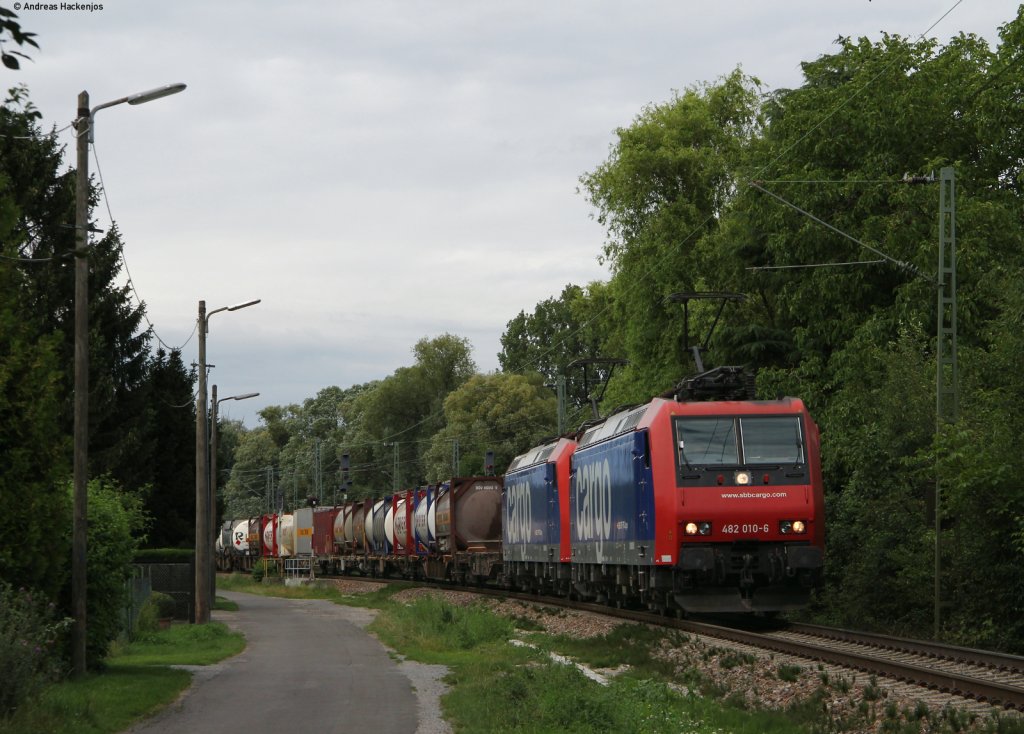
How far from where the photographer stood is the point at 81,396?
19.0m

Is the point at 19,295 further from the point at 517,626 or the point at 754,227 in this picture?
the point at 754,227

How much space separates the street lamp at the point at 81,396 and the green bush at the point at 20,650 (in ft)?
7.32

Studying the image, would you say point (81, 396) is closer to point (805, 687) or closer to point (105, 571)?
point (105, 571)

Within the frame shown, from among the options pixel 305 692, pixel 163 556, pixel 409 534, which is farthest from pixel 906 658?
pixel 409 534

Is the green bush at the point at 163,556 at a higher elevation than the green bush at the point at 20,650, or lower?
higher

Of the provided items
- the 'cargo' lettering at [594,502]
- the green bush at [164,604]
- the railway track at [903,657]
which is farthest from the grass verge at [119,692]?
the green bush at [164,604]

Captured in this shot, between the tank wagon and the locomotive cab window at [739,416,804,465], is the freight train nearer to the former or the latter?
the locomotive cab window at [739,416,804,465]

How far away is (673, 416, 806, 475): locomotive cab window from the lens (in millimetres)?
22578

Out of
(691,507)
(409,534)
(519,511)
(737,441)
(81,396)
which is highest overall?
(81,396)

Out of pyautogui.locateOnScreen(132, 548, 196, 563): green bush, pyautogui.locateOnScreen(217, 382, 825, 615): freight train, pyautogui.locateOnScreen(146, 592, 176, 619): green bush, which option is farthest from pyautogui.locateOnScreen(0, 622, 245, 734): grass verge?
pyautogui.locateOnScreen(132, 548, 196, 563): green bush

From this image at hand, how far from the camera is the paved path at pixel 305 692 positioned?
14492 millimetres

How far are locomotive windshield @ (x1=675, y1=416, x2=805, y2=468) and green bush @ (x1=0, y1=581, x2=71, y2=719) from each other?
10341 millimetres

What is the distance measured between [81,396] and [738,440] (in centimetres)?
999

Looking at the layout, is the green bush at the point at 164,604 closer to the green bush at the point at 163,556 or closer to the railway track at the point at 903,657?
the green bush at the point at 163,556
